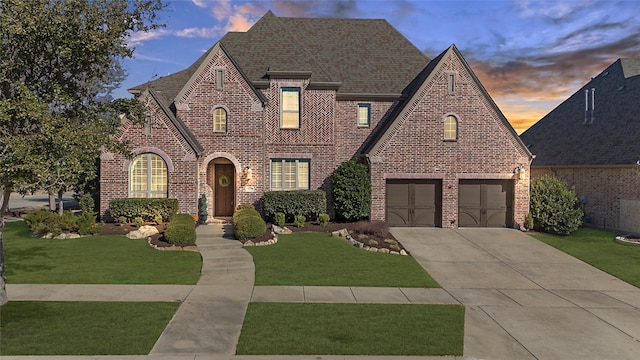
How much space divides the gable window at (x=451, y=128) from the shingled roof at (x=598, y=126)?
8584 millimetres

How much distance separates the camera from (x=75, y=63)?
879 cm

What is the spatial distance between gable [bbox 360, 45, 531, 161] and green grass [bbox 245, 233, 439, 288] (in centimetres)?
708

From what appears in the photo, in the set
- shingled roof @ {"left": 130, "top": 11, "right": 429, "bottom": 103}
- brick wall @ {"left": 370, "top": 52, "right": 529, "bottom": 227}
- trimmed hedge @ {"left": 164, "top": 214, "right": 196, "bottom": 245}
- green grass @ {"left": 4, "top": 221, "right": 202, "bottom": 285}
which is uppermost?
shingled roof @ {"left": 130, "top": 11, "right": 429, "bottom": 103}

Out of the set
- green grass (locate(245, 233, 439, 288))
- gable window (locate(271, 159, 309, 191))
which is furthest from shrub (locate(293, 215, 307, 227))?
gable window (locate(271, 159, 309, 191))

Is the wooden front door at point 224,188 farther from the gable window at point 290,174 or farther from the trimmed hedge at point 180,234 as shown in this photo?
the trimmed hedge at point 180,234

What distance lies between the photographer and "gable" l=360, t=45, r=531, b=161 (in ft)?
65.9

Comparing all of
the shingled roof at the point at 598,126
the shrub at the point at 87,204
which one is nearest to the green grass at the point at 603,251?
the shingled roof at the point at 598,126

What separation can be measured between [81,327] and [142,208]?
11.7 metres

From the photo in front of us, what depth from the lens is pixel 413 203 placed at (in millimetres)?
20250

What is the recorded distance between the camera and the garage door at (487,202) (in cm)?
2039

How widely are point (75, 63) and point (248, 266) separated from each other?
23.8 feet

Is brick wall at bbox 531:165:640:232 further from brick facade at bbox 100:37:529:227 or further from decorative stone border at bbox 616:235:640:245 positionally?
brick facade at bbox 100:37:529:227

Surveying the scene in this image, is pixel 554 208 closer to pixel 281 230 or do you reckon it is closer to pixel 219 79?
pixel 281 230

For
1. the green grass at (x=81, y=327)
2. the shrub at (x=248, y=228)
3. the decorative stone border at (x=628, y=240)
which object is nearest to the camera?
the green grass at (x=81, y=327)
